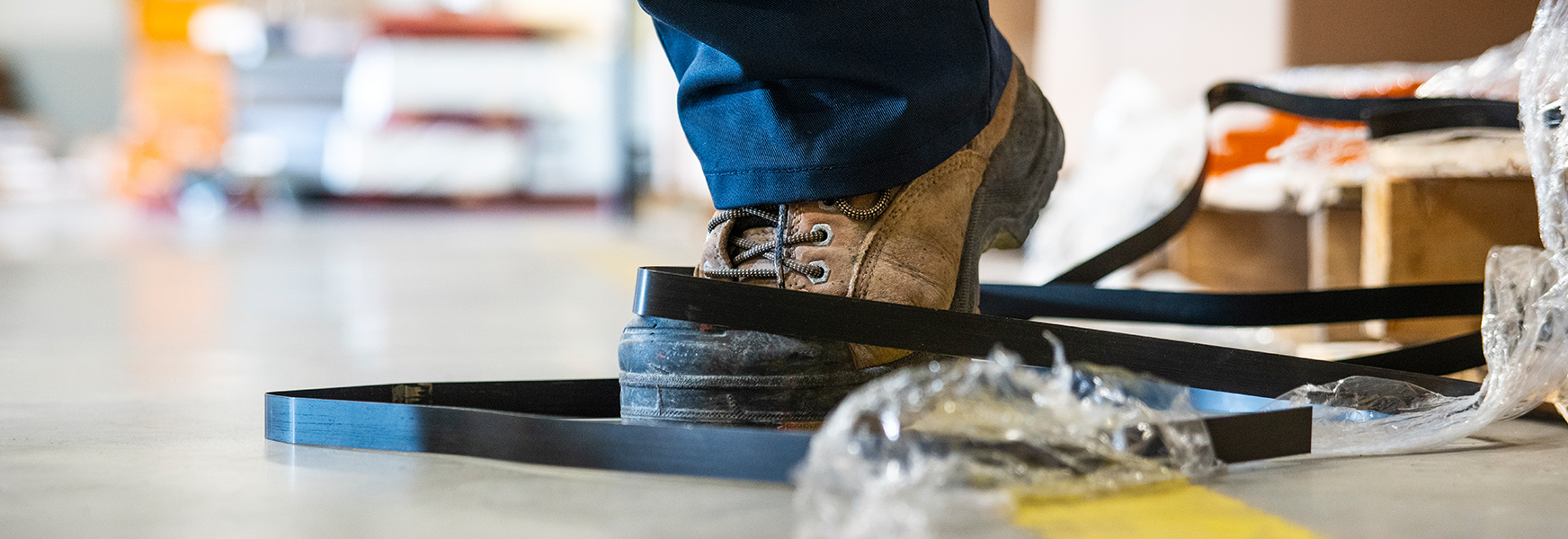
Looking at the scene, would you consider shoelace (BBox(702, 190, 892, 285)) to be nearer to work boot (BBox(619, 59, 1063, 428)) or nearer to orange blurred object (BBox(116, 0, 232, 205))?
work boot (BBox(619, 59, 1063, 428))

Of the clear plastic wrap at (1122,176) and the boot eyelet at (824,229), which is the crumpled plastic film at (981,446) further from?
the clear plastic wrap at (1122,176)

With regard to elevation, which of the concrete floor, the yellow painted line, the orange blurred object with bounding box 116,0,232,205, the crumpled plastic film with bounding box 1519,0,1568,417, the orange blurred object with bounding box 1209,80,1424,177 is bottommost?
the concrete floor

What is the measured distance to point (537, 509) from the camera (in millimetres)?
710

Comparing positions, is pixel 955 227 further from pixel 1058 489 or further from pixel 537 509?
pixel 537 509

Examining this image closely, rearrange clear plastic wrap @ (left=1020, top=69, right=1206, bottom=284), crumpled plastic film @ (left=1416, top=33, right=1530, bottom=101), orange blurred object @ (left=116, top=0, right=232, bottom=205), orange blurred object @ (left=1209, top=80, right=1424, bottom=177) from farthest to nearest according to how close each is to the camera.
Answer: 1. orange blurred object @ (left=116, top=0, right=232, bottom=205)
2. clear plastic wrap @ (left=1020, top=69, right=1206, bottom=284)
3. orange blurred object @ (left=1209, top=80, right=1424, bottom=177)
4. crumpled plastic film @ (left=1416, top=33, right=1530, bottom=101)

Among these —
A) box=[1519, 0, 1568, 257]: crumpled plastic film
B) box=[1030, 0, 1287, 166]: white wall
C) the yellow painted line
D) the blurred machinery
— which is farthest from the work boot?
the blurred machinery

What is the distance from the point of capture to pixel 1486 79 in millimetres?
1438

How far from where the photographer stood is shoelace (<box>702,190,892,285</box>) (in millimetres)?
922

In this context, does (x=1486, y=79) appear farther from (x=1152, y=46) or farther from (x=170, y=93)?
(x=170, y=93)

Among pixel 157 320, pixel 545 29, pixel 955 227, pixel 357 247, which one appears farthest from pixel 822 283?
pixel 545 29

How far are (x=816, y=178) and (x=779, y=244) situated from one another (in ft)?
0.22

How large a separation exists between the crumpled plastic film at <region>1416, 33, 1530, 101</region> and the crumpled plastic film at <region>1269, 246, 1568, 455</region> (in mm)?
497

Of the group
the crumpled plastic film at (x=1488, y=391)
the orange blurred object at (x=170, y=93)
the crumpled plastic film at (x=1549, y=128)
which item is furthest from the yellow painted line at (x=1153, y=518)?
the orange blurred object at (x=170, y=93)

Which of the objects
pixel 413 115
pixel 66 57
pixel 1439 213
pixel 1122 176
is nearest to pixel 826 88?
pixel 1439 213
